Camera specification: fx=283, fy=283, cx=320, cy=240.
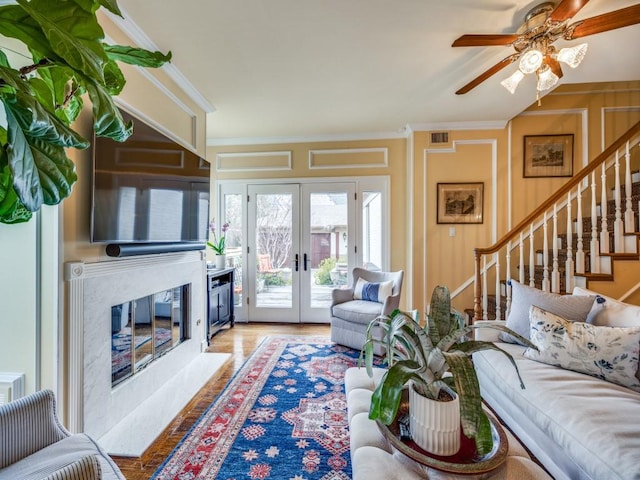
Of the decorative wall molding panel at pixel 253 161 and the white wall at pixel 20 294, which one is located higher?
the decorative wall molding panel at pixel 253 161

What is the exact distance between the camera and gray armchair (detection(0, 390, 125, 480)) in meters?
0.97

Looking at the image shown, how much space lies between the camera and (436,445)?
94cm

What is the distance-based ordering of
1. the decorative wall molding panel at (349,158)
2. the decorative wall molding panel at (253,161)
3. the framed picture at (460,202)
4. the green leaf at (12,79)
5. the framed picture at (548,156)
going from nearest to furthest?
the green leaf at (12,79) → the framed picture at (548,156) → the framed picture at (460,202) → the decorative wall molding panel at (349,158) → the decorative wall molding panel at (253,161)

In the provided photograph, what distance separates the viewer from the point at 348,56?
2.26 m

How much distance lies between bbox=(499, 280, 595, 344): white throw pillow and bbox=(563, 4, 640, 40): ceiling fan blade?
1.62 meters

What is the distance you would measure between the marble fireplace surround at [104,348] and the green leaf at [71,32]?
1.34 m

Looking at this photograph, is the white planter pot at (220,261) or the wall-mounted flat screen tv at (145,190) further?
the white planter pot at (220,261)

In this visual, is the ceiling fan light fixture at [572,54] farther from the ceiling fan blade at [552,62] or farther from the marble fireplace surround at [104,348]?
the marble fireplace surround at [104,348]

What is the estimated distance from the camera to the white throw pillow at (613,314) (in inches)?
63.3

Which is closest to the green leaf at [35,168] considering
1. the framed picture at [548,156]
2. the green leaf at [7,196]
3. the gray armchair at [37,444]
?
the green leaf at [7,196]

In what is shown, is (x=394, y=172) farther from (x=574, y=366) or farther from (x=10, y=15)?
(x=10, y=15)

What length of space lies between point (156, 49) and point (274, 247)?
8.60ft

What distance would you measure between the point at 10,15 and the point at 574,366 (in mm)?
2564

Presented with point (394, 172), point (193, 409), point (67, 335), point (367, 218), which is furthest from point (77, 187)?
point (394, 172)
